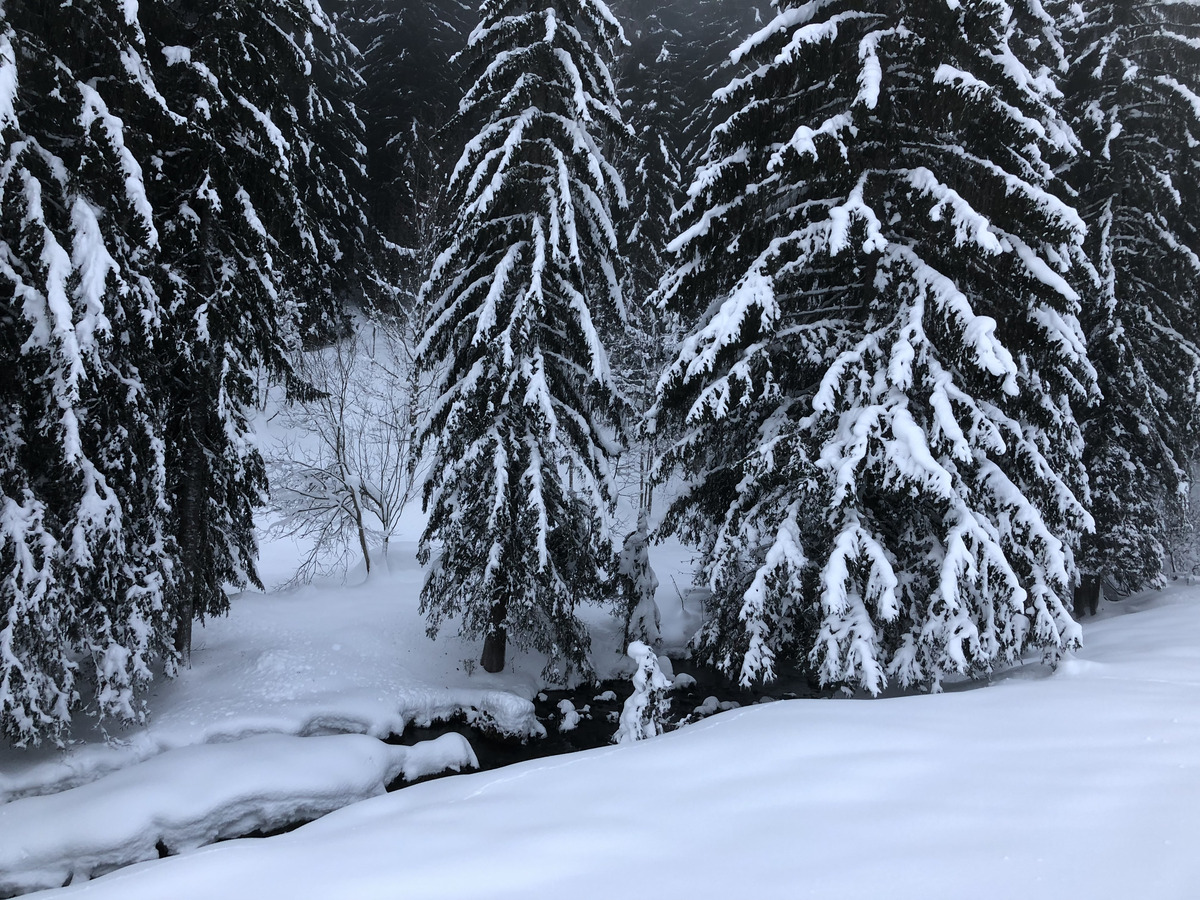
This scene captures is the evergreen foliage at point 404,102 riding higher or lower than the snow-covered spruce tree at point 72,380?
higher

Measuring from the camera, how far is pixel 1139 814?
2.77 metres

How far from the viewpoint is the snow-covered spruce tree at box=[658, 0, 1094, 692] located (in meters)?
7.59

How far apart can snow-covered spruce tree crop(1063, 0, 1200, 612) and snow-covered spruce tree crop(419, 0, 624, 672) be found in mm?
10523

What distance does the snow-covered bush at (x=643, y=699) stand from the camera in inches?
294

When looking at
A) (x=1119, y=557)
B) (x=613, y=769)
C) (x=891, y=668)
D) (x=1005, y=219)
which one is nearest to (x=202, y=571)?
(x=613, y=769)

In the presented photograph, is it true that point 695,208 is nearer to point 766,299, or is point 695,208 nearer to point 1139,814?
point 766,299

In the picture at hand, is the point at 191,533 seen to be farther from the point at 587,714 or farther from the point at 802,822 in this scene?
the point at 802,822

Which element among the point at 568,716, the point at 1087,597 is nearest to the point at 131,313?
the point at 568,716

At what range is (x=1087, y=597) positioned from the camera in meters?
15.9

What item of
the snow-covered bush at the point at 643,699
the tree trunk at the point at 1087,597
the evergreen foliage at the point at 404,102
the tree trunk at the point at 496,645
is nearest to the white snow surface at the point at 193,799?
the tree trunk at the point at 496,645

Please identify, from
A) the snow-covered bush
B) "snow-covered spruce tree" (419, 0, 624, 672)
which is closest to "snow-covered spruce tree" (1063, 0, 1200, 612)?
"snow-covered spruce tree" (419, 0, 624, 672)

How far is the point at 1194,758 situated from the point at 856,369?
5458mm

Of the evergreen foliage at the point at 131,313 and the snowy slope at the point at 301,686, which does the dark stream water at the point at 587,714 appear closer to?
the snowy slope at the point at 301,686

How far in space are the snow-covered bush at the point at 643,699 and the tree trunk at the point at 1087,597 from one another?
13323mm
